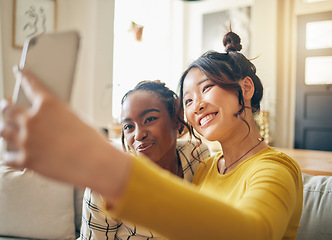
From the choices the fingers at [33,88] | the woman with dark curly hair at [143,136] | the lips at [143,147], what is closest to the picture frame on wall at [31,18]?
the woman with dark curly hair at [143,136]

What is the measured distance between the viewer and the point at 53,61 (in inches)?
13.1

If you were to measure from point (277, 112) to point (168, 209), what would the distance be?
440 cm

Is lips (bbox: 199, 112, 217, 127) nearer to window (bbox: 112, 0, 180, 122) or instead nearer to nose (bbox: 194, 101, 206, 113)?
nose (bbox: 194, 101, 206, 113)

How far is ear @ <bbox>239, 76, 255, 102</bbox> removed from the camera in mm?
915

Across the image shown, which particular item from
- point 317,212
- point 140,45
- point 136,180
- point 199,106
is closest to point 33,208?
point 199,106

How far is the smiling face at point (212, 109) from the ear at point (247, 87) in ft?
0.21

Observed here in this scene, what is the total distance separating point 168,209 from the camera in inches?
15.2

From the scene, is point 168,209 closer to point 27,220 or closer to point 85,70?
point 27,220

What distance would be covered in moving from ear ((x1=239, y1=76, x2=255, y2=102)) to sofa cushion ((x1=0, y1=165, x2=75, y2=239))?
3.92 ft

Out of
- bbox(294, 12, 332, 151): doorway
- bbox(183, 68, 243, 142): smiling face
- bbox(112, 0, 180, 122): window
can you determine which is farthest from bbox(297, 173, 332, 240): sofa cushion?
bbox(294, 12, 332, 151): doorway

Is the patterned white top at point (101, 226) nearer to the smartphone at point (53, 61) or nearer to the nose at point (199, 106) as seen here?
the nose at point (199, 106)

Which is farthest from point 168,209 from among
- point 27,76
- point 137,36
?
point 137,36

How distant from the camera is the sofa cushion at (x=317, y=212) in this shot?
1118 mm

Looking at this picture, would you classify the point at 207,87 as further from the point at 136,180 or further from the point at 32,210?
the point at 32,210
